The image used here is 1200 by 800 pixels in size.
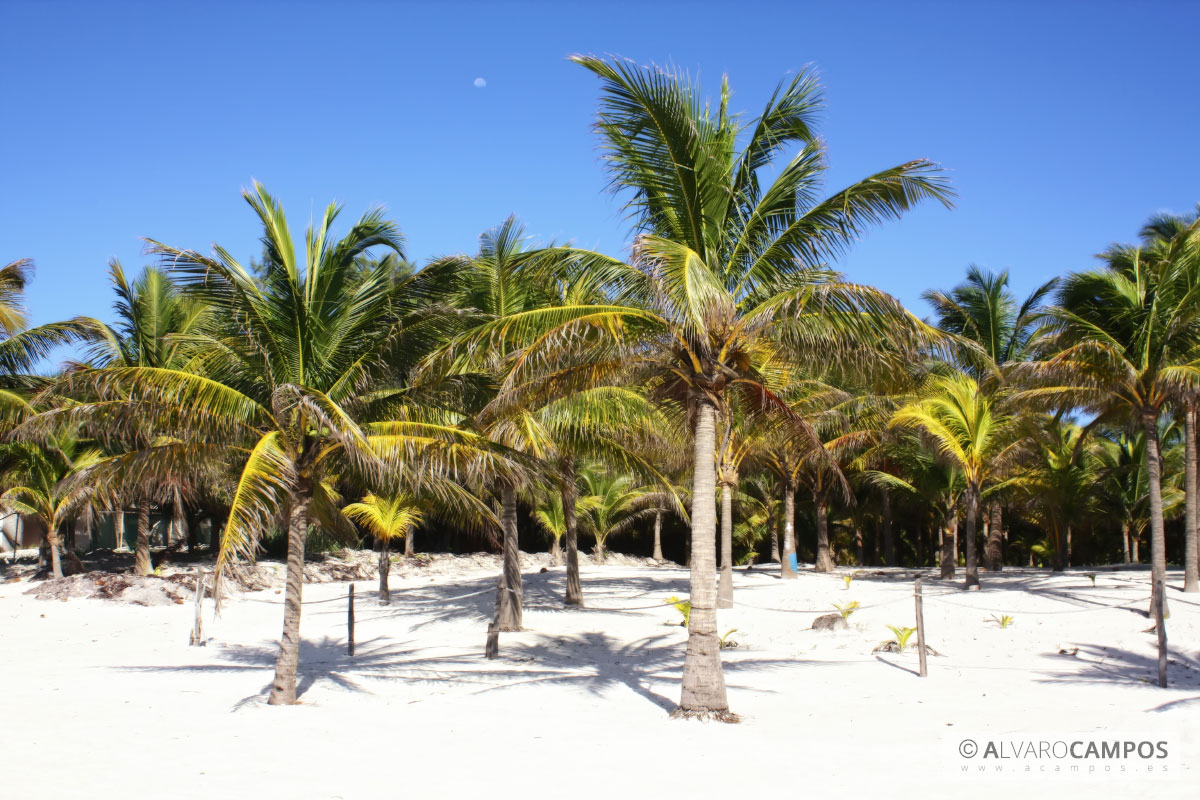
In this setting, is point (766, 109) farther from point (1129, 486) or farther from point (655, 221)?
point (1129, 486)

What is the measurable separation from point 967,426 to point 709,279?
1184cm

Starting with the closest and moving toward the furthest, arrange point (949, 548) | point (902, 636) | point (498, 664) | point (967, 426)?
point (498, 664) → point (902, 636) → point (967, 426) → point (949, 548)

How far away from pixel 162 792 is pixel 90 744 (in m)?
1.62

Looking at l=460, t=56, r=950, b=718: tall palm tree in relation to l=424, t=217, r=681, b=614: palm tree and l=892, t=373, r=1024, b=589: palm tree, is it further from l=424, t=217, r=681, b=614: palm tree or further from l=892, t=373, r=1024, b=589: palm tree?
l=892, t=373, r=1024, b=589: palm tree

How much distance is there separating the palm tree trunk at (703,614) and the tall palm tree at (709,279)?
0.04ft

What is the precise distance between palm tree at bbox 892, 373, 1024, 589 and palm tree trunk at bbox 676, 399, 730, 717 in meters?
10.1

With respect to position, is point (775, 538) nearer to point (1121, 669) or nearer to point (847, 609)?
point (847, 609)

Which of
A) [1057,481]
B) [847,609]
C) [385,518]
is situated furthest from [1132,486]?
[385,518]

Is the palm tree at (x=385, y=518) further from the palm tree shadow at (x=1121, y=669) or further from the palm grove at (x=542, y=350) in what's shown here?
the palm tree shadow at (x=1121, y=669)

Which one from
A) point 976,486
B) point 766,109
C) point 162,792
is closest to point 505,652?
point 162,792

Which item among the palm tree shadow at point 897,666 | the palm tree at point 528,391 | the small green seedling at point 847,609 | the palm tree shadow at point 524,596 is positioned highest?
the palm tree at point 528,391

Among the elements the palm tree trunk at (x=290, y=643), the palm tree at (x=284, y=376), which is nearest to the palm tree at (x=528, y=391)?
the palm tree at (x=284, y=376)

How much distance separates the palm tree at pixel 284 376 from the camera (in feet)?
26.8

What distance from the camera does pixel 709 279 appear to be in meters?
7.41
